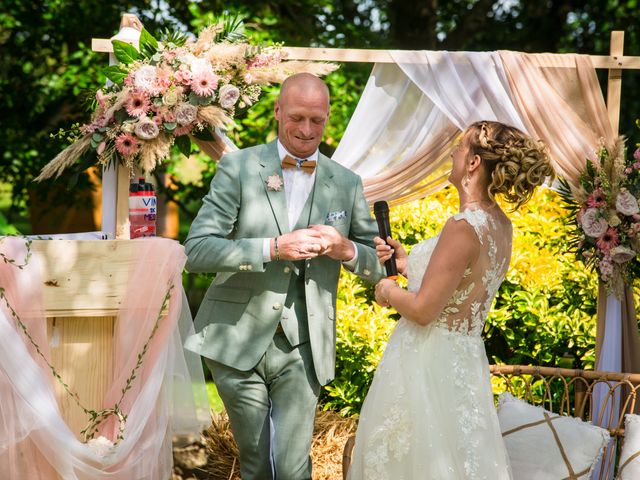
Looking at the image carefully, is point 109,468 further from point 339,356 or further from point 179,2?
point 179,2

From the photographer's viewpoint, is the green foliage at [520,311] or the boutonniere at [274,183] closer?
the boutonniere at [274,183]

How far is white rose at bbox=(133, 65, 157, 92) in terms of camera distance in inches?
176

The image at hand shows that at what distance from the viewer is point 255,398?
3730mm

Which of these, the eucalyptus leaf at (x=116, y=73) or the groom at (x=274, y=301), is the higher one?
the eucalyptus leaf at (x=116, y=73)

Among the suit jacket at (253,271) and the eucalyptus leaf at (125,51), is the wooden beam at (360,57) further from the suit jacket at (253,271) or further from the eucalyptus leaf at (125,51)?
the suit jacket at (253,271)

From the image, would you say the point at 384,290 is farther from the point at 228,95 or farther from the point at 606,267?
the point at 606,267

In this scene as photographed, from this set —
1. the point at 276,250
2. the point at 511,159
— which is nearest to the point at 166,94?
the point at 276,250

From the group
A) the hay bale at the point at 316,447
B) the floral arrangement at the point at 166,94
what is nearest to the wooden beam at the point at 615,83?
the floral arrangement at the point at 166,94

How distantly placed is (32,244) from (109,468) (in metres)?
1.02

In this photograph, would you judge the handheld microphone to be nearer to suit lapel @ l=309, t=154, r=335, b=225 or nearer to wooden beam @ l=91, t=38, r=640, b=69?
suit lapel @ l=309, t=154, r=335, b=225

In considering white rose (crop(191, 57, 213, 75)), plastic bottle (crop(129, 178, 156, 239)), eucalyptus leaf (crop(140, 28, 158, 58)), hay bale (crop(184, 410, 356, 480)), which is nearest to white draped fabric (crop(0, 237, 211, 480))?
plastic bottle (crop(129, 178, 156, 239))

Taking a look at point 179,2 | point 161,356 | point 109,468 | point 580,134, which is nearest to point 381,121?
point 580,134

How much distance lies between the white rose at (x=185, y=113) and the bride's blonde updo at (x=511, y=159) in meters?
1.72

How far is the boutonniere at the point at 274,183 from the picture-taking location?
3.78 m
